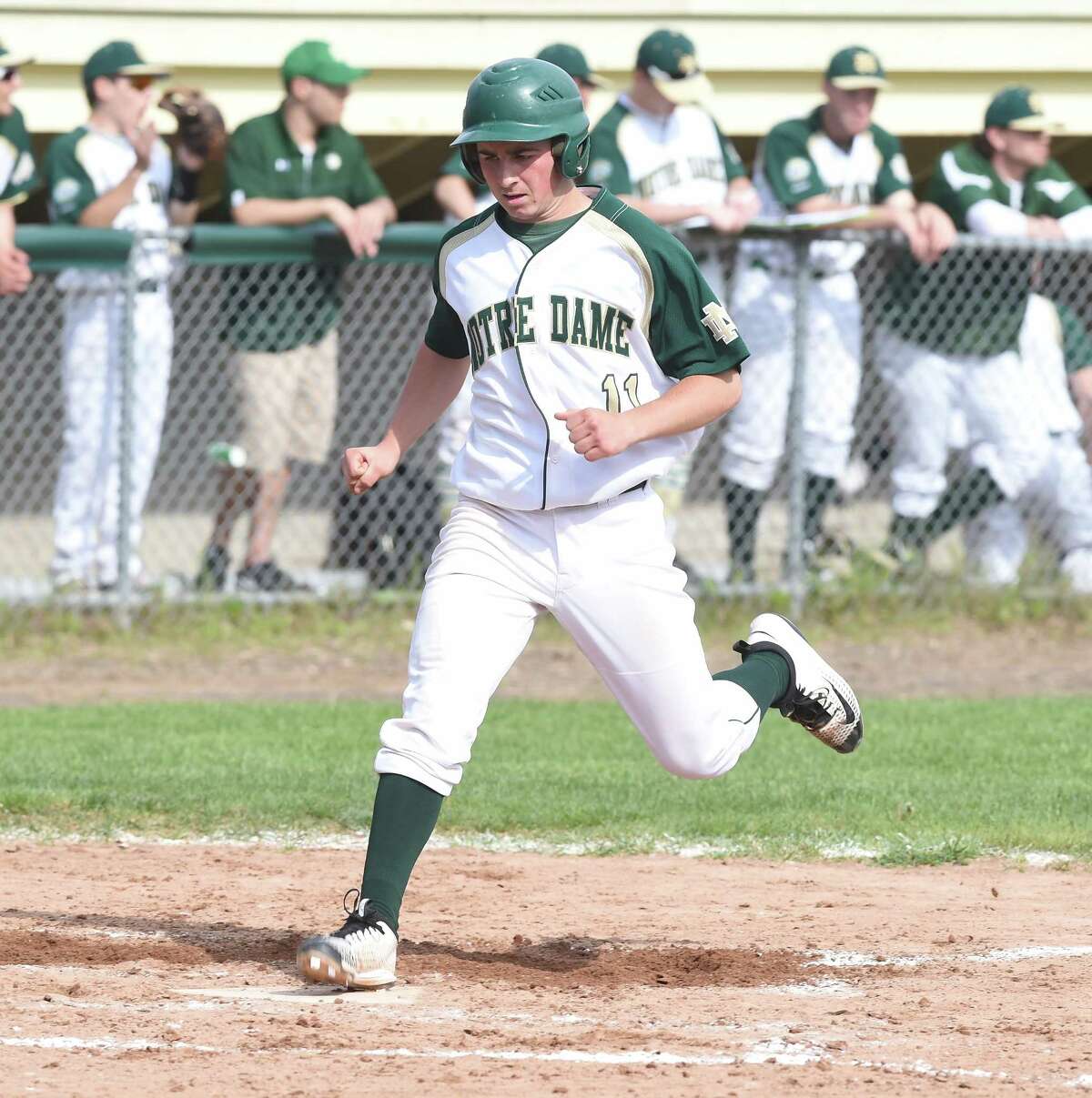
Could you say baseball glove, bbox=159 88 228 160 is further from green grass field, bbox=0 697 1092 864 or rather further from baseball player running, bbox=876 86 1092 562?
baseball player running, bbox=876 86 1092 562

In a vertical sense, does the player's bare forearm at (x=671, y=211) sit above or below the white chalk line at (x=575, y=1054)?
above

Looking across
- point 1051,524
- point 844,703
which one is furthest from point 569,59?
point 844,703

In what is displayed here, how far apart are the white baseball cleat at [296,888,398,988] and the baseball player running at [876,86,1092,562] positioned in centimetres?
600

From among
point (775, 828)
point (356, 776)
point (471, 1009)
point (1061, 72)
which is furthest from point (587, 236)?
point (1061, 72)

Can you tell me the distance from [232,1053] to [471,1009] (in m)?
0.57

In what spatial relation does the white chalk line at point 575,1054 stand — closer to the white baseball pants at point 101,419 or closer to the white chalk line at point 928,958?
the white chalk line at point 928,958

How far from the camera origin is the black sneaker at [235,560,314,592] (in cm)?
922

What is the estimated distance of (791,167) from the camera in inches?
374

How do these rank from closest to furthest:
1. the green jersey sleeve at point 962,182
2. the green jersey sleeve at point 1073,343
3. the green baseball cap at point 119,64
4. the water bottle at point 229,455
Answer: the green baseball cap at point 119,64 → the water bottle at point 229,455 → the green jersey sleeve at point 962,182 → the green jersey sleeve at point 1073,343

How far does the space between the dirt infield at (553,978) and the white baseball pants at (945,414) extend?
424cm

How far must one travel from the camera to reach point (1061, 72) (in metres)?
12.3

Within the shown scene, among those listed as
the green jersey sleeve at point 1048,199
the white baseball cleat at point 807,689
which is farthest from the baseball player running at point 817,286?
the white baseball cleat at point 807,689

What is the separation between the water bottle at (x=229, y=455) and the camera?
8.99m

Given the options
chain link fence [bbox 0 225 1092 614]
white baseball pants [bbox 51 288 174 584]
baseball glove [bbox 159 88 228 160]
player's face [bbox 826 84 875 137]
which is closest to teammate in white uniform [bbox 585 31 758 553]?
chain link fence [bbox 0 225 1092 614]
